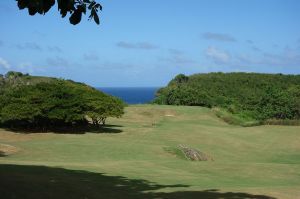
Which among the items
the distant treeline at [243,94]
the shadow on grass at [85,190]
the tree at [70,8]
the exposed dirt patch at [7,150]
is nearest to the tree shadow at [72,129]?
the exposed dirt patch at [7,150]

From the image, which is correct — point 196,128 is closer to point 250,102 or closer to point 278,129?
point 278,129

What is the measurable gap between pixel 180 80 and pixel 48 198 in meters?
96.8

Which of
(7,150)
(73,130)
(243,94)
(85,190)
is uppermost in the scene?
(243,94)

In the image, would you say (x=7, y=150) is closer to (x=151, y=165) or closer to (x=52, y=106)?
(x=151, y=165)

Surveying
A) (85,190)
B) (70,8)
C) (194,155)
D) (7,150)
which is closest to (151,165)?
(194,155)

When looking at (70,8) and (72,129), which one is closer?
(70,8)

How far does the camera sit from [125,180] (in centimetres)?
1672

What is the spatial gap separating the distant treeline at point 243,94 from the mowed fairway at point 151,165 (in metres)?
31.2

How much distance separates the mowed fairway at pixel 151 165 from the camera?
13.5m

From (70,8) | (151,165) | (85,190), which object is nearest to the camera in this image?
(70,8)

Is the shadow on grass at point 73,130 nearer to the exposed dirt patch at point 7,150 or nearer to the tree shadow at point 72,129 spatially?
the tree shadow at point 72,129

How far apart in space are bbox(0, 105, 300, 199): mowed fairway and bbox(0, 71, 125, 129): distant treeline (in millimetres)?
1642

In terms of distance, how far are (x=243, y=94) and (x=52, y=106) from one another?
66.0 metres

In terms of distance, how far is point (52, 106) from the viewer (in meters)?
35.5
